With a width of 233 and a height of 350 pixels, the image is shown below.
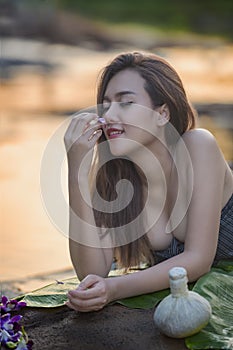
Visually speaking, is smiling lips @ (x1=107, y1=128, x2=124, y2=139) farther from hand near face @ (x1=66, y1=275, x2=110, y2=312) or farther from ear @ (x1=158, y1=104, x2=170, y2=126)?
hand near face @ (x1=66, y1=275, x2=110, y2=312)

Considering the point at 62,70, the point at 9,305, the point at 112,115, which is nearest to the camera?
the point at 9,305

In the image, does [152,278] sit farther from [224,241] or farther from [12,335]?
[12,335]

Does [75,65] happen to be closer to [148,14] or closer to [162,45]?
[162,45]

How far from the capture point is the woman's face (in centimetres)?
253

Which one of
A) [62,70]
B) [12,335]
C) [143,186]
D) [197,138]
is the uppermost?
[197,138]

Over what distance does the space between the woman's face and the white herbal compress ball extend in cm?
50

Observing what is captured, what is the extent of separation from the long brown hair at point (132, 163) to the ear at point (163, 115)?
0.04 ft

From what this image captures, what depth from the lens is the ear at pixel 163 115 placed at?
103 inches

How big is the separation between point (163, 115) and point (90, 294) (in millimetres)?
595

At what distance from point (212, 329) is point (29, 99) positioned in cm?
494

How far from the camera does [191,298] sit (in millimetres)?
2176

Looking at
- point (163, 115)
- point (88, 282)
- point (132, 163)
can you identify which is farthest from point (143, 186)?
point (88, 282)

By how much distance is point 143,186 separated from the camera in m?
2.75

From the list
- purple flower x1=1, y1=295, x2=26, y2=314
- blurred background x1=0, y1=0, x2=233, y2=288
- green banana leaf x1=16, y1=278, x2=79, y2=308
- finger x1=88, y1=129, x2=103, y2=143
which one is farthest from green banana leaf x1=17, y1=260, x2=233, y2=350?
blurred background x1=0, y1=0, x2=233, y2=288
